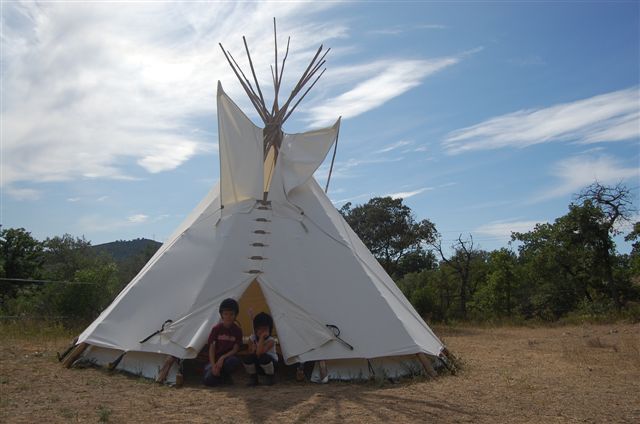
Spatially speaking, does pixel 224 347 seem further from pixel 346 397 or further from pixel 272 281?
pixel 346 397

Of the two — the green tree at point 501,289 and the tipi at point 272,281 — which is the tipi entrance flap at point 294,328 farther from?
the green tree at point 501,289

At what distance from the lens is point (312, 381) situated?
5254 millimetres

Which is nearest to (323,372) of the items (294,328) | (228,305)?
(294,328)

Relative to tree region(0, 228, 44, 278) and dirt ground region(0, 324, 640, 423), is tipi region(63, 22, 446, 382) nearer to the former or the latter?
dirt ground region(0, 324, 640, 423)

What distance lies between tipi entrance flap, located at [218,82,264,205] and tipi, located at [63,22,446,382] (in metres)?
0.01

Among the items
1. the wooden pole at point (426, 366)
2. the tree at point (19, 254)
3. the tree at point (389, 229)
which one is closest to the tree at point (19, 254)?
the tree at point (19, 254)

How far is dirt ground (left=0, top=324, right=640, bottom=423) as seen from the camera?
13.0ft

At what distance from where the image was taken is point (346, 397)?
4602mm

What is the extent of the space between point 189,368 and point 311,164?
280cm

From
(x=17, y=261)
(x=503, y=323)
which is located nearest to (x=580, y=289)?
(x=503, y=323)

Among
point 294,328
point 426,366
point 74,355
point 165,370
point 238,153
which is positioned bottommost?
point 426,366

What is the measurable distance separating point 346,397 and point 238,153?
3139 millimetres

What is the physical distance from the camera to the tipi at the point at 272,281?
5.38 m

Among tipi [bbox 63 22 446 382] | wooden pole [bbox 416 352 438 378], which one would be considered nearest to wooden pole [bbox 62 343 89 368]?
tipi [bbox 63 22 446 382]
